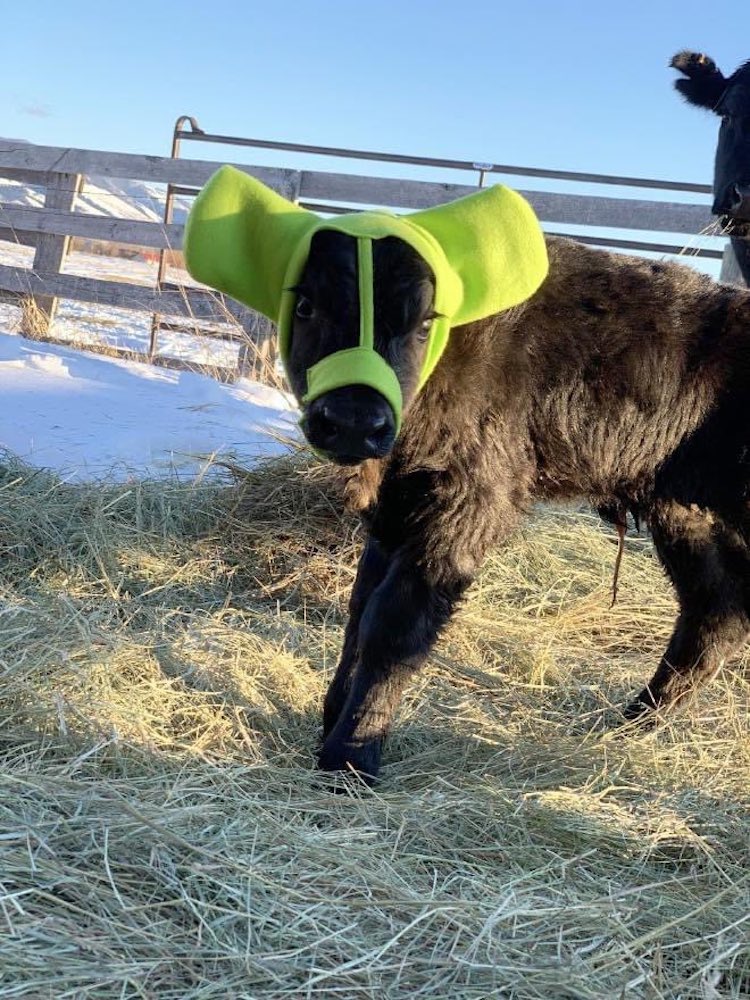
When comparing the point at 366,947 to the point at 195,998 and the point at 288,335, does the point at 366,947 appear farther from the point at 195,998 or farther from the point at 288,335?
the point at 288,335

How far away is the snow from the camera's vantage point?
5410mm

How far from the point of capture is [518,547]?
17.3ft

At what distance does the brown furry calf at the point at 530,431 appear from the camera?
2730 mm

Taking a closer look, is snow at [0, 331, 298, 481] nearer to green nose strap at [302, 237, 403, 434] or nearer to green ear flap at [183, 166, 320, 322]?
green ear flap at [183, 166, 320, 322]

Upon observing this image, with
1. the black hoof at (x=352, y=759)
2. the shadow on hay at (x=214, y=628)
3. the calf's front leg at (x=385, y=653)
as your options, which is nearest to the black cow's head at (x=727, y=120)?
the shadow on hay at (x=214, y=628)

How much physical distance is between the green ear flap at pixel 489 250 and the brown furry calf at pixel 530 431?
217 millimetres

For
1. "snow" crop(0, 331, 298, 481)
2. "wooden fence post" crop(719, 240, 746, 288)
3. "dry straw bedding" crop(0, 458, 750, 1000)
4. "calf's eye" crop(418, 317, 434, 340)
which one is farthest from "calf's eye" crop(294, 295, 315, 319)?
"wooden fence post" crop(719, 240, 746, 288)

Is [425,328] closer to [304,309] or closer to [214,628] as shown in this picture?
[304,309]

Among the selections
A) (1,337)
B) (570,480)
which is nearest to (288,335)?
(570,480)

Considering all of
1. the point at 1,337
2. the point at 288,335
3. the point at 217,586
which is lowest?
the point at 217,586

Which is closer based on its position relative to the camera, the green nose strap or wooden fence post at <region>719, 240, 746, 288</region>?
the green nose strap

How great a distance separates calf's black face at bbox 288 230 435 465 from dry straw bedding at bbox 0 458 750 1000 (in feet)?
3.03

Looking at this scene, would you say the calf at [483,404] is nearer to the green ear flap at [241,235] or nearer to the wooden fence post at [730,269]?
the green ear flap at [241,235]

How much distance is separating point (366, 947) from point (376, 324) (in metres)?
1.55
